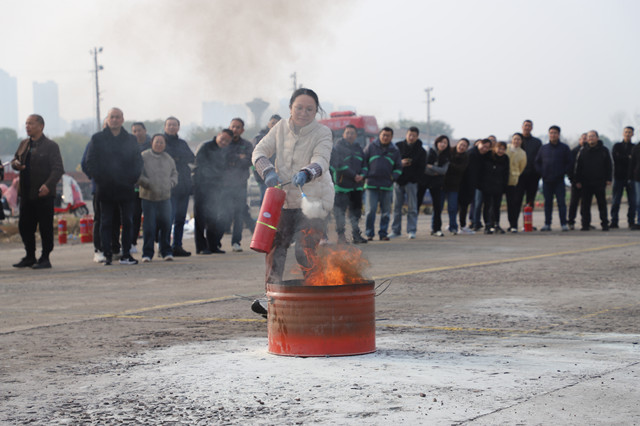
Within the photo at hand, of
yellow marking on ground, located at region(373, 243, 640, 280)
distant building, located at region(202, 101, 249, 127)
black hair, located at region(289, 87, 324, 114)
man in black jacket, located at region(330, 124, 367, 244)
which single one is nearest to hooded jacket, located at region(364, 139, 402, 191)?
man in black jacket, located at region(330, 124, 367, 244)

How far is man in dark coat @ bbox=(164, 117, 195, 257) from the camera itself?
1563 centimetres

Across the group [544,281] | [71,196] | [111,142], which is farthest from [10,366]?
[71,196]

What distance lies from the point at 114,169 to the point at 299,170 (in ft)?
24.1

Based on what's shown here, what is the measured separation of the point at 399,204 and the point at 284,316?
13.5m

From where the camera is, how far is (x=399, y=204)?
19609 mm

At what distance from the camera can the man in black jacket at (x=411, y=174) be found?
754 inches

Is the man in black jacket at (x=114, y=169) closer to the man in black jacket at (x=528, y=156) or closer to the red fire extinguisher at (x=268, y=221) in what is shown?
the red fire extinguisher at (x=268, y=221)

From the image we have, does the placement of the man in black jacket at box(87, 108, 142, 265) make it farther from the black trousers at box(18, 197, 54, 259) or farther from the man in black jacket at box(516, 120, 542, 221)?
the man in black jacket at box(516, 120, 542, 221)

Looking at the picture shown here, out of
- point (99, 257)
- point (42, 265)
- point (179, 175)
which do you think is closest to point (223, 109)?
point (179, 175)

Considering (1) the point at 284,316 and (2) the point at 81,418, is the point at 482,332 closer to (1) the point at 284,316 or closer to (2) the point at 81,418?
(1) the point at 284,316

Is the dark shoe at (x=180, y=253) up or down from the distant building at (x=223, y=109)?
down

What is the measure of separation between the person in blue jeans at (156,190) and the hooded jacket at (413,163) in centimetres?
573

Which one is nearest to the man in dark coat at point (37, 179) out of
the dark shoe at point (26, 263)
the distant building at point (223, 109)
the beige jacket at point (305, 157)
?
the dark shoe at point (26, 263)

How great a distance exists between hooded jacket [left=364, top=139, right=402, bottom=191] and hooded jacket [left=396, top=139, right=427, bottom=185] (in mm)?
692
